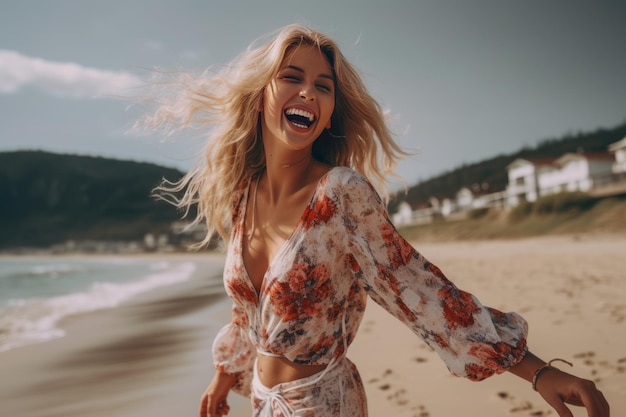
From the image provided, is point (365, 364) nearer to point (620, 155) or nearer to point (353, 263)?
point (353, 263)

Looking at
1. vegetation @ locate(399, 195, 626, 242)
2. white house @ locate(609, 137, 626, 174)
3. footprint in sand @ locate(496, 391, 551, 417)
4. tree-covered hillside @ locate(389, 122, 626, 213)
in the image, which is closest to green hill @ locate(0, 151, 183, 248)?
tree-covered hillside @ locate(389, 122, 626, 213)

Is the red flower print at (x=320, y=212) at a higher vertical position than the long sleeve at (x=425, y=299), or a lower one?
higher

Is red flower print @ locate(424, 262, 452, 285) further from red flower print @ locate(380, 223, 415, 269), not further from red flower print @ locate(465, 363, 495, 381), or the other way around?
red flower print @ locate(465, 363, 495, 381)

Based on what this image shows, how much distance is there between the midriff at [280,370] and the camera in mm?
1492

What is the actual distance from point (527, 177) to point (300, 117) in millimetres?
51250

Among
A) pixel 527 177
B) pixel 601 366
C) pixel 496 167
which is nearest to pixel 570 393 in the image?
pixel 601 366

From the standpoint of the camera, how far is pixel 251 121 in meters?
1.99

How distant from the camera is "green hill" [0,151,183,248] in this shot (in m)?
120

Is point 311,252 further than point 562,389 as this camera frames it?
Yes

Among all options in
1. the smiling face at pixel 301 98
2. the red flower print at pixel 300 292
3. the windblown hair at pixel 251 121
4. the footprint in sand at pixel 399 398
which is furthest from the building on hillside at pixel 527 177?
the red flower print at pixel 300 292

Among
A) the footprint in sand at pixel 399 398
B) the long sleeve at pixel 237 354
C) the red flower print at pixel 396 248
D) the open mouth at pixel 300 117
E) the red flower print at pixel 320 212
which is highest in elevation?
the open mouth at pixel 300 117

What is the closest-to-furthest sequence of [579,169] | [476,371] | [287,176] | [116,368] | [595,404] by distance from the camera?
[595,404] → [476,371] → [287,176] → [116,368] → [579,169]

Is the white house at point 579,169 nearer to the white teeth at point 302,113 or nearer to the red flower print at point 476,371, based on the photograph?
the white teeth at point 302,113

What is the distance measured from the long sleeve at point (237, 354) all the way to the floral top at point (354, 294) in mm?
374
